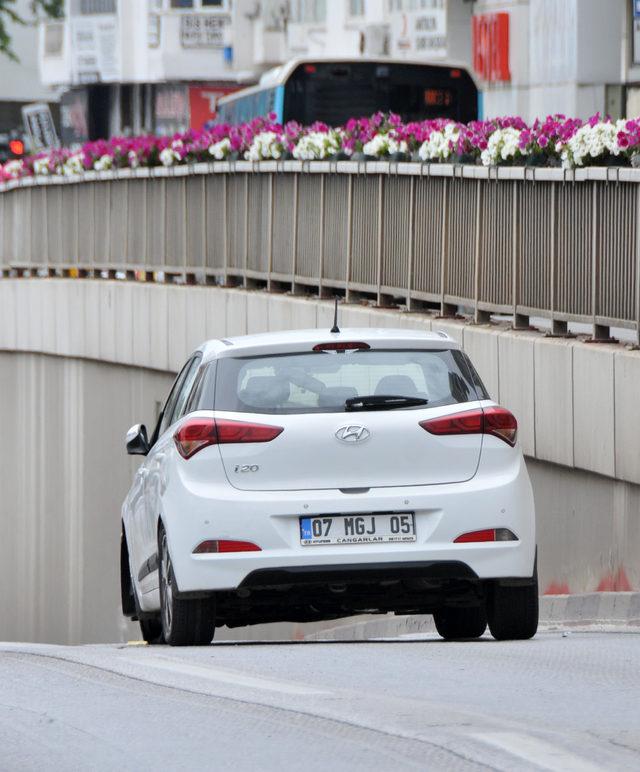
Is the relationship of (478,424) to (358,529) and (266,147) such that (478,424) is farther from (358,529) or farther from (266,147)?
(266,147)

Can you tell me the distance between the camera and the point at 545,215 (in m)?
15.5

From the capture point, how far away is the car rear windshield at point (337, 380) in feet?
33.7

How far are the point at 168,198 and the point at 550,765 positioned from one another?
2092 cm

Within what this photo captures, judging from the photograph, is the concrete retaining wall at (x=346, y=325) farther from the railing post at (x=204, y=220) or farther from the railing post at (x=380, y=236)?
the railing post at (x=204, y=220)

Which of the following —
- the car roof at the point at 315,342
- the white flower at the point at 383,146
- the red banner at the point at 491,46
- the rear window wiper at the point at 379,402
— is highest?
the red banner at the point at 491,46

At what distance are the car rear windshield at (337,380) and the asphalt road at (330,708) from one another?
106 centimetres

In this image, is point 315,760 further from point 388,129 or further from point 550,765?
point 388,129

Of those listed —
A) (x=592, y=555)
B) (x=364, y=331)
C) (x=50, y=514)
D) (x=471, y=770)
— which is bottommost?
(x=50, y=514)

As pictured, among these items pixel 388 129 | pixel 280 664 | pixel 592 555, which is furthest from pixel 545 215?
pixel 280 664

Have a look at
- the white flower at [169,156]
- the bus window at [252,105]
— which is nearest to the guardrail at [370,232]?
the white flower at [169,156]

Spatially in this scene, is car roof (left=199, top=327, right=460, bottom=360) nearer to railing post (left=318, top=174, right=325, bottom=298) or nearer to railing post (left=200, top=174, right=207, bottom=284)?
railing post (left=318, top=174, right=325, bottom=298)

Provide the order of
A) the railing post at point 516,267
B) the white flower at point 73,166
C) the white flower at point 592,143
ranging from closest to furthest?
the white flower at point 592,143
the railing post at point 516,267
the white flower at point 73,166

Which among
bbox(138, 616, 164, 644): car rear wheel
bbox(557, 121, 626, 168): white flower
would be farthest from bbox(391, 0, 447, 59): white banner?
bbox(138, 616, 164, 644): car rear wheel

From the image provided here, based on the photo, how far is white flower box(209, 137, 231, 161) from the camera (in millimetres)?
24703
